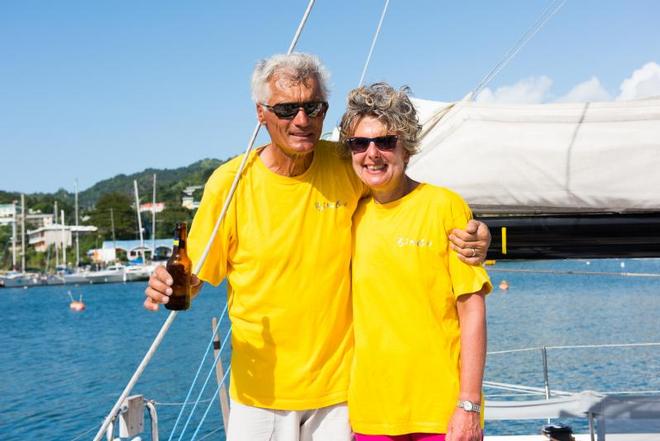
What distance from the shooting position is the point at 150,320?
4544 centimetres

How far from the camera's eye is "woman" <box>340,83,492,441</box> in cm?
236

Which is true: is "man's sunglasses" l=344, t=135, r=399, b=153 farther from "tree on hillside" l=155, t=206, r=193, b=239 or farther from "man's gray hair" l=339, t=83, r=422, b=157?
"tree on hillside" l=155, t=206, r=193, b=239

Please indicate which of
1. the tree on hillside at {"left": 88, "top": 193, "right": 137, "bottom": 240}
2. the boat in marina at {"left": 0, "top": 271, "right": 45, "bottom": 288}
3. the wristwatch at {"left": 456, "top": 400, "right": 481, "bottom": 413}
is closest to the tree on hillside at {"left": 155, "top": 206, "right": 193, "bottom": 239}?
the tree on hillside at {"left": 88, "top": 193, "right": 137, "bottom": 240}

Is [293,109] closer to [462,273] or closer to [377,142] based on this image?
[377,142]

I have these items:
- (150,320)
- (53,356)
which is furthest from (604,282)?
(53,356)

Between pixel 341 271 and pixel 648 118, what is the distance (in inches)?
65.3

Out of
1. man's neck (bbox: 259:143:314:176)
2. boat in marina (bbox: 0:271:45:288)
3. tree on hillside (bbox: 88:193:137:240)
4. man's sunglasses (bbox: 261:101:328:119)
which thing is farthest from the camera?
tree on hillside (bbox: 88:193:137:240)

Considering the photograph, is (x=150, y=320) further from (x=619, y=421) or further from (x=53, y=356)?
(x=619, y=421)

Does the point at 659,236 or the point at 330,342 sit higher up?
the point at 659,236

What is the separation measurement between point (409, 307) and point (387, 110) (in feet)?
2.21

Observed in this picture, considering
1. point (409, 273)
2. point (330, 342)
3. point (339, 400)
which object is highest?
point (409, 273)

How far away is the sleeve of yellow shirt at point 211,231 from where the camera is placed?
2609 mm

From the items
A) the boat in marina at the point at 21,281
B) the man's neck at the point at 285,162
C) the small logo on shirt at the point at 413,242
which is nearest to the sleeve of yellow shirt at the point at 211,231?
the man's neck at the point at 285,162

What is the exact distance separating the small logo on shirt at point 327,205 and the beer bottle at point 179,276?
497 millimetres
